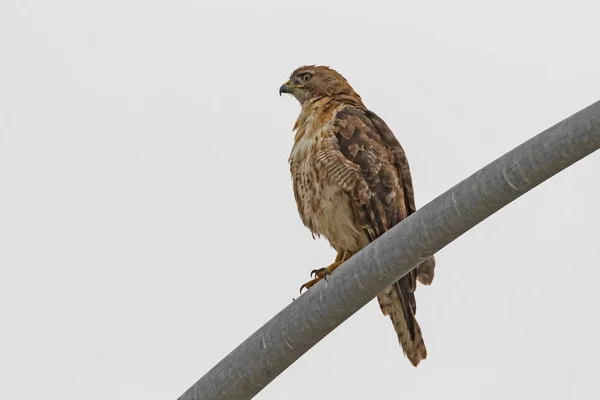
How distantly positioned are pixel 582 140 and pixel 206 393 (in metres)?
1.90

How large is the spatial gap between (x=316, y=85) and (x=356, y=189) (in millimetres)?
1820

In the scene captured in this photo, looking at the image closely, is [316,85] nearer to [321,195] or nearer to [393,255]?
[321,195]

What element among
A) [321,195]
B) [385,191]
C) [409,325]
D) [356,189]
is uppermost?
[321,195]

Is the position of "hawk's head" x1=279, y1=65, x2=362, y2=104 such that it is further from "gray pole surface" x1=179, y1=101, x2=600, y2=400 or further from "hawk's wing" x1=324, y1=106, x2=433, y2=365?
"gray pole surface" x1=179, y1=101, x2=600, y2=400

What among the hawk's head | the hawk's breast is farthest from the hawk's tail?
the hawk's head

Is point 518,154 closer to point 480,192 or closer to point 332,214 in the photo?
point 480,192

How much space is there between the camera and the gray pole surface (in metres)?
4.00

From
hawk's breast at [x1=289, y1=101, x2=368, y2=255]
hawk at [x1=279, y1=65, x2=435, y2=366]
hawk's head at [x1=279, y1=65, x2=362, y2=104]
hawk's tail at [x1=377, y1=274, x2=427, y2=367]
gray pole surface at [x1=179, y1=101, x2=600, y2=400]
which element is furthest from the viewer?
hawk's head at [x1=279, y1=65, x2=362, y2=104]

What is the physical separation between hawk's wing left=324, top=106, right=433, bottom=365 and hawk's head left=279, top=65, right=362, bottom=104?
101 cm

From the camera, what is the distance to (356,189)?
772 centimetres

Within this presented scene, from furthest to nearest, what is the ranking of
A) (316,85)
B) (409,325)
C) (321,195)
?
(316,85)
(321,195)
(409,325)

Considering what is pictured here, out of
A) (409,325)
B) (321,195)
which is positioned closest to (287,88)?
(321,195)

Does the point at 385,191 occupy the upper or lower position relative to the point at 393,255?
upper

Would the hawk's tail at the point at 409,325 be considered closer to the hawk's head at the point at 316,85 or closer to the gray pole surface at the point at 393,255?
the hawk's head at the point at 316,85
